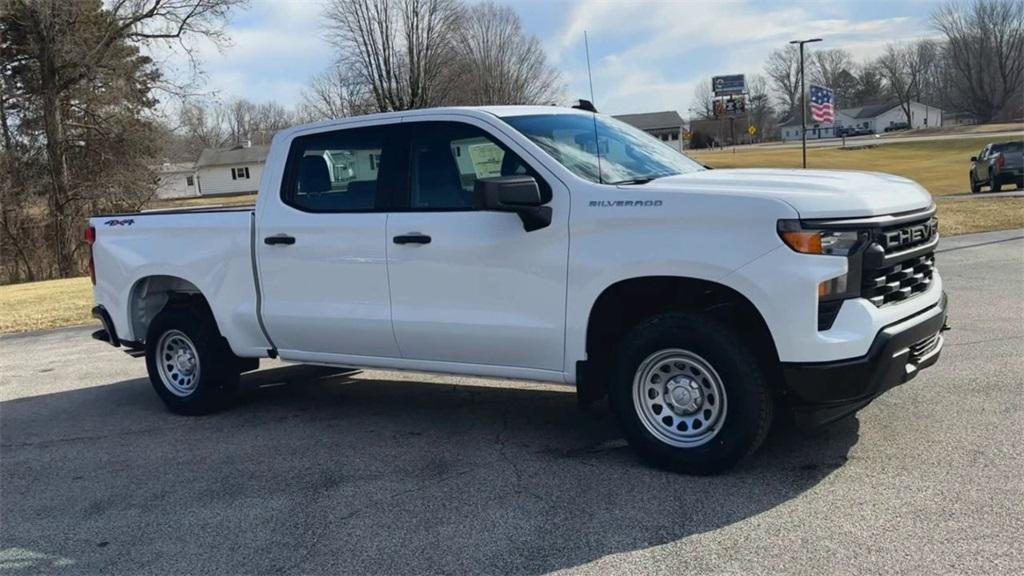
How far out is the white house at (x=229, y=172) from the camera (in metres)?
86.1

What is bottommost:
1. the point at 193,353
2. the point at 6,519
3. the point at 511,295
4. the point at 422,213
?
the point at 6,519

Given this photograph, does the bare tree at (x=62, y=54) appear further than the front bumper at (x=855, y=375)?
Yes

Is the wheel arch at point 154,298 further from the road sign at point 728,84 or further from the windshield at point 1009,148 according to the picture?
the road sign at point 728,84

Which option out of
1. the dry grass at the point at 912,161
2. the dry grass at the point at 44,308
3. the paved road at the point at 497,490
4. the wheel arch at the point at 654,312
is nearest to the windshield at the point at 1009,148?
the dry grass at the point at 912,161

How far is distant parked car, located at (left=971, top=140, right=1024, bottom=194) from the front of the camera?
25750mm

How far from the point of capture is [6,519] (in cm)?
473

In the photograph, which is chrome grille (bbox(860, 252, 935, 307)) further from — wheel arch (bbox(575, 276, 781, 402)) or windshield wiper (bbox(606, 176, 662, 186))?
windshield wiper (bbox(606, 176, 662, 186))

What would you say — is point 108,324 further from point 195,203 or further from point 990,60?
point 990,60

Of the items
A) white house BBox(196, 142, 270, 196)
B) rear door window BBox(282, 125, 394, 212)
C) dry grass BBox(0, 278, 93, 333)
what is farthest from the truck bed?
white house BBox(196, 142, 270, 196)

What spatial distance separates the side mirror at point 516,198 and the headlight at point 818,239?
1.30 m

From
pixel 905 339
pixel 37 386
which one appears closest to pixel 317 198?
pixel 905 339

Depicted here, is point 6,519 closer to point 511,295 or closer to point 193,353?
point 193,353

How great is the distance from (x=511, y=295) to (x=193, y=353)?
2981mm

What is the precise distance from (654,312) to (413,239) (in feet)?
5.01
